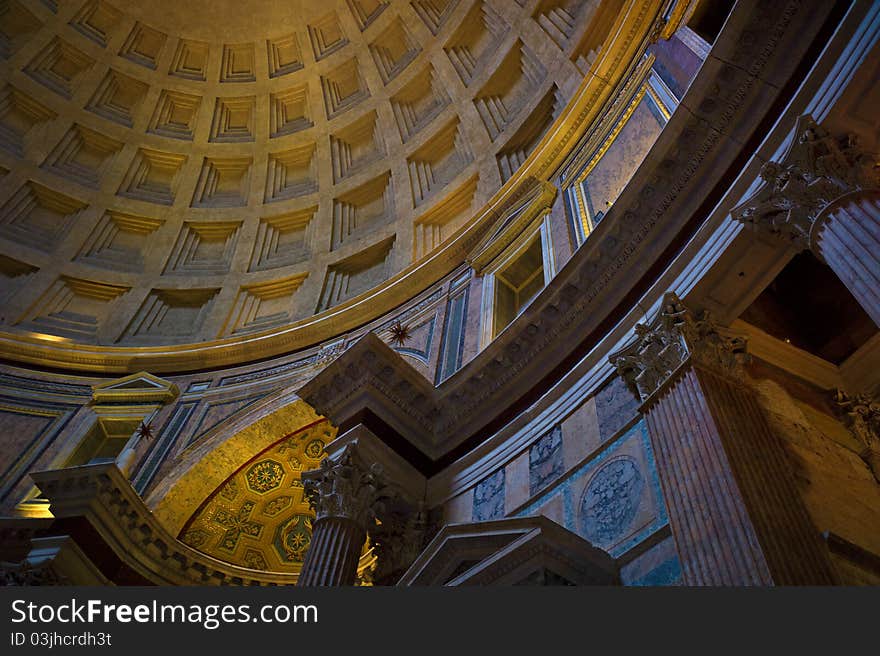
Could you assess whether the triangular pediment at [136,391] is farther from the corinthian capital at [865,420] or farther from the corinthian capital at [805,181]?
the corinthian capital at [865,420]

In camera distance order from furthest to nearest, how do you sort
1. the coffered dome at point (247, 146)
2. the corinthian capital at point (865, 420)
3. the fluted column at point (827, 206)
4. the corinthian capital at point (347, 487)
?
1. the coffered dome at point (247, 146)
2. the corinthian capital at point (347, 487)
3. the corinthian capital at point (865, 420)
4. the fluted column at point (827, 206)

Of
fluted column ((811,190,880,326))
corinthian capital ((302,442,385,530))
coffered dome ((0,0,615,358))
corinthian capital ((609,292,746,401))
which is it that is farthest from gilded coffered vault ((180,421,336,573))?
fluted column ((811,190,880,326))

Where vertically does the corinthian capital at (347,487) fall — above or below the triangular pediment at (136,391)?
below

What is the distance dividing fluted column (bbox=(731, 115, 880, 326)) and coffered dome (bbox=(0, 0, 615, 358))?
908cm

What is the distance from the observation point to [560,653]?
3252 mm

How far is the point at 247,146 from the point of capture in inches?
863

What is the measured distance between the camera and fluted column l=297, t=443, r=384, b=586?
735 cm

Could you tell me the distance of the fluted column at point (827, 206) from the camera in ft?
15.5

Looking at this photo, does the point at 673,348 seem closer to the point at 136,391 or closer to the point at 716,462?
the point at 716,462

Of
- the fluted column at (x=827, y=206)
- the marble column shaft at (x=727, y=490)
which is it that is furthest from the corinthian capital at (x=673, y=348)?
the fluted column at (x=827, y=206)

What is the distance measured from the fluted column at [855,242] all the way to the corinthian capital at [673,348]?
1244 mm

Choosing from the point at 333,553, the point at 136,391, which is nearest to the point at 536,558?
the point at 333,553

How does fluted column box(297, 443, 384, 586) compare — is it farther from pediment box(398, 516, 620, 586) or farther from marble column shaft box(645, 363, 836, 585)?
marble column shaft box(645, 363, 836, 585)

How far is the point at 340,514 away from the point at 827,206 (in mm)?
5862
